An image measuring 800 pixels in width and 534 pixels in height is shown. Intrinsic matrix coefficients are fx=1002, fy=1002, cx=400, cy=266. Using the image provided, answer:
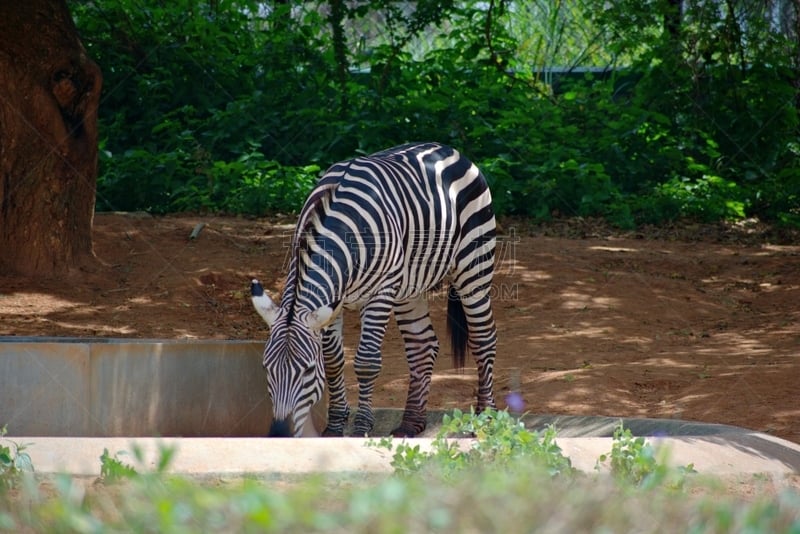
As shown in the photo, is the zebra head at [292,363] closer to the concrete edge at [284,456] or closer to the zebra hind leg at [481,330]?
→ the concrete edge at [284,456]

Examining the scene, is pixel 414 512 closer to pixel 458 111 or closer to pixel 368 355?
pixel 368 355

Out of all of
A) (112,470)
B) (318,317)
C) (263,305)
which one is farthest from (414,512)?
(263,305)

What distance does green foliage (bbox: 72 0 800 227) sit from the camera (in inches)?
468

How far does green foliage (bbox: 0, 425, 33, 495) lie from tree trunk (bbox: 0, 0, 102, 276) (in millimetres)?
5556

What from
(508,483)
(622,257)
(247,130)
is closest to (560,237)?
(622,257)

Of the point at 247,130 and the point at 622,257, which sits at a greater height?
the point at 247,130

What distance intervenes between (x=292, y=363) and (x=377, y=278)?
3.05 feet

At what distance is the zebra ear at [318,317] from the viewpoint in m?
4.88

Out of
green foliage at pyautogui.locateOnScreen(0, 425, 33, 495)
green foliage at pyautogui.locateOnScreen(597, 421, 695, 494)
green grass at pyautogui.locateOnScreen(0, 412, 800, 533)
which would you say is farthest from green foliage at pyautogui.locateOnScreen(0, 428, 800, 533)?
green foliage at pyautogui.locateOnScreen(597, 421, 695, 494)

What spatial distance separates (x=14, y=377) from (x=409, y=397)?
2153 millimetres

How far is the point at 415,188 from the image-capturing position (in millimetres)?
6039

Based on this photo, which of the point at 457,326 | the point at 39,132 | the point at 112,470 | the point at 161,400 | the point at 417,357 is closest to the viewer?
the point at 112,470

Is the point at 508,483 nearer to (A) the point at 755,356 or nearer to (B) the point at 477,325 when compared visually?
(B) the point at 477,325

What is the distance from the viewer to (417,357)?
6.03 meters
